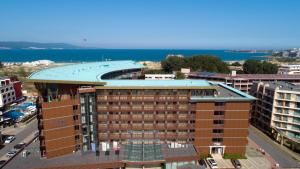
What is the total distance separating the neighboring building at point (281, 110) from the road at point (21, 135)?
76.1 m

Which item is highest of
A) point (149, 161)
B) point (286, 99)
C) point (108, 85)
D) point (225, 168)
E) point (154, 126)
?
point (108, 85)

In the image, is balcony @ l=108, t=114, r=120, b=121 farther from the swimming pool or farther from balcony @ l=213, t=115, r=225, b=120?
the swimming pool

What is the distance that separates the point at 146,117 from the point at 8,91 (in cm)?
7355

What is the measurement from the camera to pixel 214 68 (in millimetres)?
150250

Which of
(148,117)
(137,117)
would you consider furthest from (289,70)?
(137,117)

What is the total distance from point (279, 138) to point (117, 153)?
49596 millimetres

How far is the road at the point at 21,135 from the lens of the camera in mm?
65438

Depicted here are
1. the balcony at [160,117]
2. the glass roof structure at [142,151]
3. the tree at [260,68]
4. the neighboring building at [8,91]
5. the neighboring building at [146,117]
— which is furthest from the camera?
the tree at [260,68]

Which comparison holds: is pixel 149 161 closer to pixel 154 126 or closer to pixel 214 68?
pixel 154 126

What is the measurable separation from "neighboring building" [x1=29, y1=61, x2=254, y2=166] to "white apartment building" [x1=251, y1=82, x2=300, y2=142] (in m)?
19.5

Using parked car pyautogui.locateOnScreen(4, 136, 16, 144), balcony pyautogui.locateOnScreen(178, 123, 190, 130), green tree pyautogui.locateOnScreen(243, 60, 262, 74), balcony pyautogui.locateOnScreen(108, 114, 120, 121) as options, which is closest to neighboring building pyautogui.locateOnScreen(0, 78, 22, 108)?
parked car pyautogui.locateOnScreen(4, 136, 16, 144)

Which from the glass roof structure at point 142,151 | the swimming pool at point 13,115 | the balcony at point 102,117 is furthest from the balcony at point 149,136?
the swimming pool at point 13,115

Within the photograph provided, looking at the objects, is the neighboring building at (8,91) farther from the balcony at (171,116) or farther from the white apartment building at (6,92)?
the balcony at (171,116)

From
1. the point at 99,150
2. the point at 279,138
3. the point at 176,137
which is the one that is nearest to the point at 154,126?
the point at 176,137
